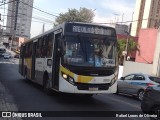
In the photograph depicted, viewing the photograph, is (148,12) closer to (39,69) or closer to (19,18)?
(19,18)

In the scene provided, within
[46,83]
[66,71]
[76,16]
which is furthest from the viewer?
[76,16]

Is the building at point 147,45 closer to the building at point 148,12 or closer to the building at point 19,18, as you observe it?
the building at point 19,18

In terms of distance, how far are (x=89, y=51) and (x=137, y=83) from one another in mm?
A: 6955

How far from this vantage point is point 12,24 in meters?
99.8

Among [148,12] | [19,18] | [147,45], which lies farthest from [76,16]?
[147,45]

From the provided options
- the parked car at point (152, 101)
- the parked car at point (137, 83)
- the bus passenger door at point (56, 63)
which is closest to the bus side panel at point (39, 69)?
the bus passenger door at point (56, 63)

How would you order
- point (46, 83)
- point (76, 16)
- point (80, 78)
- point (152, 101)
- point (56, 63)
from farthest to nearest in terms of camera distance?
point (76, 16), point (46, 83), point (56, 63), point (80, 78), point (152, 101)

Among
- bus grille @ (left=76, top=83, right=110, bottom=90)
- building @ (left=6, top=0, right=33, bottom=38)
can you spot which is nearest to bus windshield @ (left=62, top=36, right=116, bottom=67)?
bus grille @ (left=76, top=83, right=110, bottom=90)

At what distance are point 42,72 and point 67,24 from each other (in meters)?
4.04

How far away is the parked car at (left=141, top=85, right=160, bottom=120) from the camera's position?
10.5 metres

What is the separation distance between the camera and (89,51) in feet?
46.6

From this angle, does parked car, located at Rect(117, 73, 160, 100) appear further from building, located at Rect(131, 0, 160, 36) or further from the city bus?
building, located at Rect(131, 0, 160, 36)

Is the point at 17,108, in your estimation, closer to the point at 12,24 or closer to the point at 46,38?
the point at 46,38

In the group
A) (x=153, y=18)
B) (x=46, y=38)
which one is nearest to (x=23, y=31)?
(x=153, y=18)
